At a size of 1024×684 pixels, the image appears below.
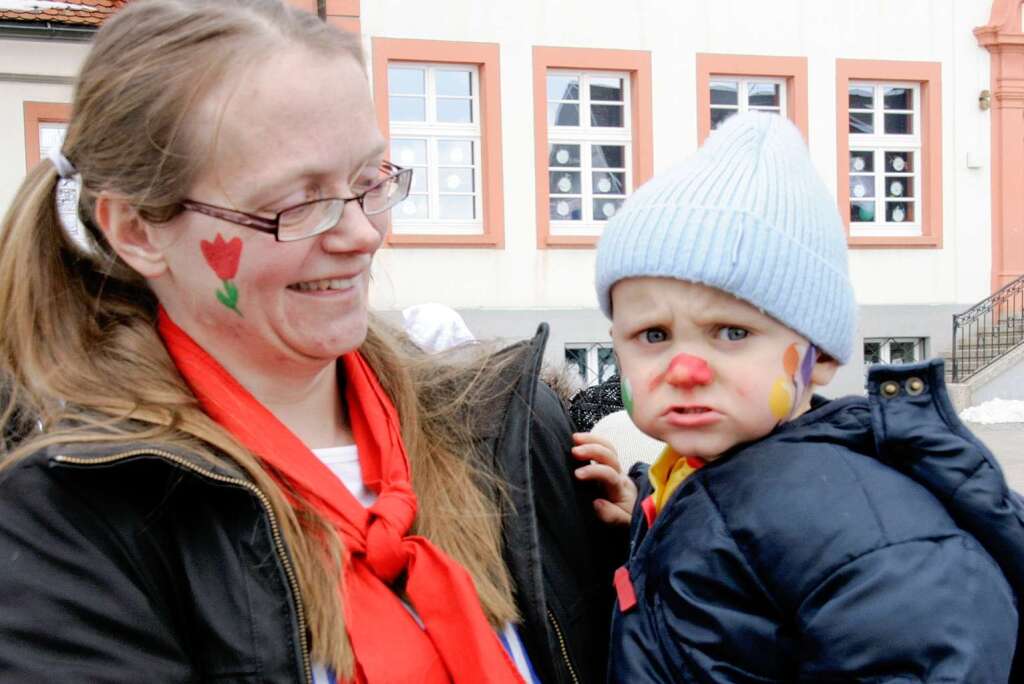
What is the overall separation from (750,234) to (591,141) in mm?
11710

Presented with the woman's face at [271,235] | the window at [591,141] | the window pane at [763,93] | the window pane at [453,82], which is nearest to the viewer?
the woman's face at [271,235]

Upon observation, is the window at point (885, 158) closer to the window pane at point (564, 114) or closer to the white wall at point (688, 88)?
the white wall at point (688, 88)

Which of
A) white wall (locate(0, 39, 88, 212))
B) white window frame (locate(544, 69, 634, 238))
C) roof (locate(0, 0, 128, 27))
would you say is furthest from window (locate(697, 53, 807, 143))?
white wall (locate(0, 39, 88, 212))

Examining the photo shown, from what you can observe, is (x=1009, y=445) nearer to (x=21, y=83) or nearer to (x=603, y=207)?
(x=603, y=207)

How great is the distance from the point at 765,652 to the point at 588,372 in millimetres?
11285

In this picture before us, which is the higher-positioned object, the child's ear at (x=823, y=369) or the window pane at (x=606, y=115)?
the window pane at (x=606, y=115)

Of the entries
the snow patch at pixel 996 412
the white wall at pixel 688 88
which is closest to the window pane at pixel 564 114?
the white wall at pixel 688 88

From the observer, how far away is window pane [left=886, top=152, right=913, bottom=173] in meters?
14.3

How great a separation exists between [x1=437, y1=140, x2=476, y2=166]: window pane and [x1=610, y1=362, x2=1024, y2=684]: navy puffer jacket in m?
11.4

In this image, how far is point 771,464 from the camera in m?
1.66

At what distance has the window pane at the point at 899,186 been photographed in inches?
561

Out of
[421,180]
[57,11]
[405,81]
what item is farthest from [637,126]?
[57,11]

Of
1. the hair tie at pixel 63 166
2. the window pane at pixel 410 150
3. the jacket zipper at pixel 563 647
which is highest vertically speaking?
the window pane at pixel 410 150

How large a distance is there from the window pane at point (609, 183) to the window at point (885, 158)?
314 centimetres
